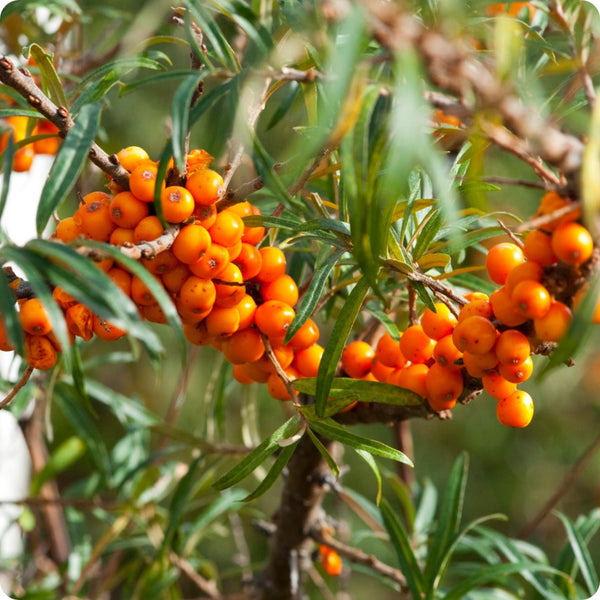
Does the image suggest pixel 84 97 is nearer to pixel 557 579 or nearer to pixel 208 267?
pixel 208 267

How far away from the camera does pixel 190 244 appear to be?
574 mm

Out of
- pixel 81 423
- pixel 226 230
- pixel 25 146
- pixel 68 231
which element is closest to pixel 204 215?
pixel 226 230

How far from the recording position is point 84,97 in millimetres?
681

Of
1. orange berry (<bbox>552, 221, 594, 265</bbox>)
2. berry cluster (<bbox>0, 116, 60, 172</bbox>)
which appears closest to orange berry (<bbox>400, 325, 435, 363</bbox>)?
orange berry (<bbox>552, 221, 594, 265</bbox>)

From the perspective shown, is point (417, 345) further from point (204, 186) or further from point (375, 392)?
point (204, 186)

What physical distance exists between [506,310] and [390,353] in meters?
0.19

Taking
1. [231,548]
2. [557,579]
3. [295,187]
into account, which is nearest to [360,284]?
[295,187]

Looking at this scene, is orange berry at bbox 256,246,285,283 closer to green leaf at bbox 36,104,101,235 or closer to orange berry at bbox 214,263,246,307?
orange berry at bbox 214,263,246,307

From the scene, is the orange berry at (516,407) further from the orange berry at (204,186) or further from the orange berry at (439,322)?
the orange berry at (204,186)

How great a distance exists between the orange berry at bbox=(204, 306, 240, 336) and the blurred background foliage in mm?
284

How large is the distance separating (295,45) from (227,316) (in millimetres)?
241

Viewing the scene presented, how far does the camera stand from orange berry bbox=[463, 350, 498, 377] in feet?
1.89

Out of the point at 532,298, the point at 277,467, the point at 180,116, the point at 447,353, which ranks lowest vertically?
the point at 277,467

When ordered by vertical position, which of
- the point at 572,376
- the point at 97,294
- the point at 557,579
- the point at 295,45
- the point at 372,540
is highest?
the point at 295,45
